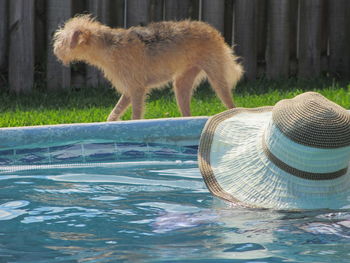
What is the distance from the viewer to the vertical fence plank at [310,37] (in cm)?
910

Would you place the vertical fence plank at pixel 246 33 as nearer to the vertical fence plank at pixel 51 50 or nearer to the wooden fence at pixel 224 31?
the wooden fence at pixel 224 31

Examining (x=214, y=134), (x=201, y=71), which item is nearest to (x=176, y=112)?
(x=201, y=71)

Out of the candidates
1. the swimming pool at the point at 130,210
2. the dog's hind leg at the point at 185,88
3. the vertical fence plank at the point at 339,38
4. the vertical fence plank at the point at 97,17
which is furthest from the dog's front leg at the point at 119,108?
the vertical fence plank at the point at 339,38

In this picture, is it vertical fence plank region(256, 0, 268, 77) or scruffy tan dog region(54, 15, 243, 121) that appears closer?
scruffy tan dog region(54, 15, 243, 121)

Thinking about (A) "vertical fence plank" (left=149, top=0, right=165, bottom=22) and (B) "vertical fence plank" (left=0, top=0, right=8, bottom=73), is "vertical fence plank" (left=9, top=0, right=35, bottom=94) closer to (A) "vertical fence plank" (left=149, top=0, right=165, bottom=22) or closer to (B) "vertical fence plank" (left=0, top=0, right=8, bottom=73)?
(B) "vertical fence plank" (left=0, top=0, right=8, bottom=73)

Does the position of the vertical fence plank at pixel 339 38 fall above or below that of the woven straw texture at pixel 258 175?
above

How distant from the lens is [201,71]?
7234 mm

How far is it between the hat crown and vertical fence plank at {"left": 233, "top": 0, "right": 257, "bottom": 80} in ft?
17.6

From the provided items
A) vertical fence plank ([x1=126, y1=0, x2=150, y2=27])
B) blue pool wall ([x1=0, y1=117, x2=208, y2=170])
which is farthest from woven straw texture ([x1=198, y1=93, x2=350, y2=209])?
vertical fence plank ([x1=126, y1=0, x2=150, y2=27])

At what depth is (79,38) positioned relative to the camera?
6613 millimetres

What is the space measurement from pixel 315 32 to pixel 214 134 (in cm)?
529

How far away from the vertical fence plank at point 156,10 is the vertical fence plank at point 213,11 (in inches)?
21.7

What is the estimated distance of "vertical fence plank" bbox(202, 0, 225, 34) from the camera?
887 centimetres

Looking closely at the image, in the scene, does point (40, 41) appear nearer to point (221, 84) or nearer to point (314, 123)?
point (221, 84)
